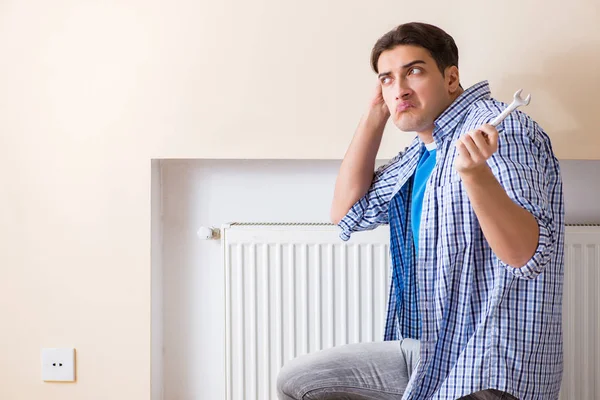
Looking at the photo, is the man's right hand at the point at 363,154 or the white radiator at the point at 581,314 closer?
the man's right hand at the point at 363,154

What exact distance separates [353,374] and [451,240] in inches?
14.7

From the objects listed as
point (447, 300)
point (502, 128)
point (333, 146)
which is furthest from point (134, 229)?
point (502, 128)

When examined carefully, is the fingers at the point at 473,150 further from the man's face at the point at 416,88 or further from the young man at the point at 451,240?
the man's face at the point at 416,88

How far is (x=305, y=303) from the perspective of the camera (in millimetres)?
1679

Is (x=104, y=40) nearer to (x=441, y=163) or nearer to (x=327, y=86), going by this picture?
(x=327, y=86)

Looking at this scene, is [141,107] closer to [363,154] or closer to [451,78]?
[363,154]

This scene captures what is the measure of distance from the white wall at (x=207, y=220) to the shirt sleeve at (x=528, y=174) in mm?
733

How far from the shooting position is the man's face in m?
1.22

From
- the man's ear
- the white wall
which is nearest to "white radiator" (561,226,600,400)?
the white wall

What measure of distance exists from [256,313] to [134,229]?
0.36 meters

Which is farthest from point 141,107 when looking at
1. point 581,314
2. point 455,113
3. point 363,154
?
point 581,314

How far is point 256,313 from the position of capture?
5.55 ft

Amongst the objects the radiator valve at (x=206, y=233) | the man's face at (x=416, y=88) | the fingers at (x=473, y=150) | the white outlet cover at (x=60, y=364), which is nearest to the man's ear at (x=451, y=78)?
the man's face at (x=416, y=88)

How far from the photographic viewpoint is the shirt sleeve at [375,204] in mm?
1418
